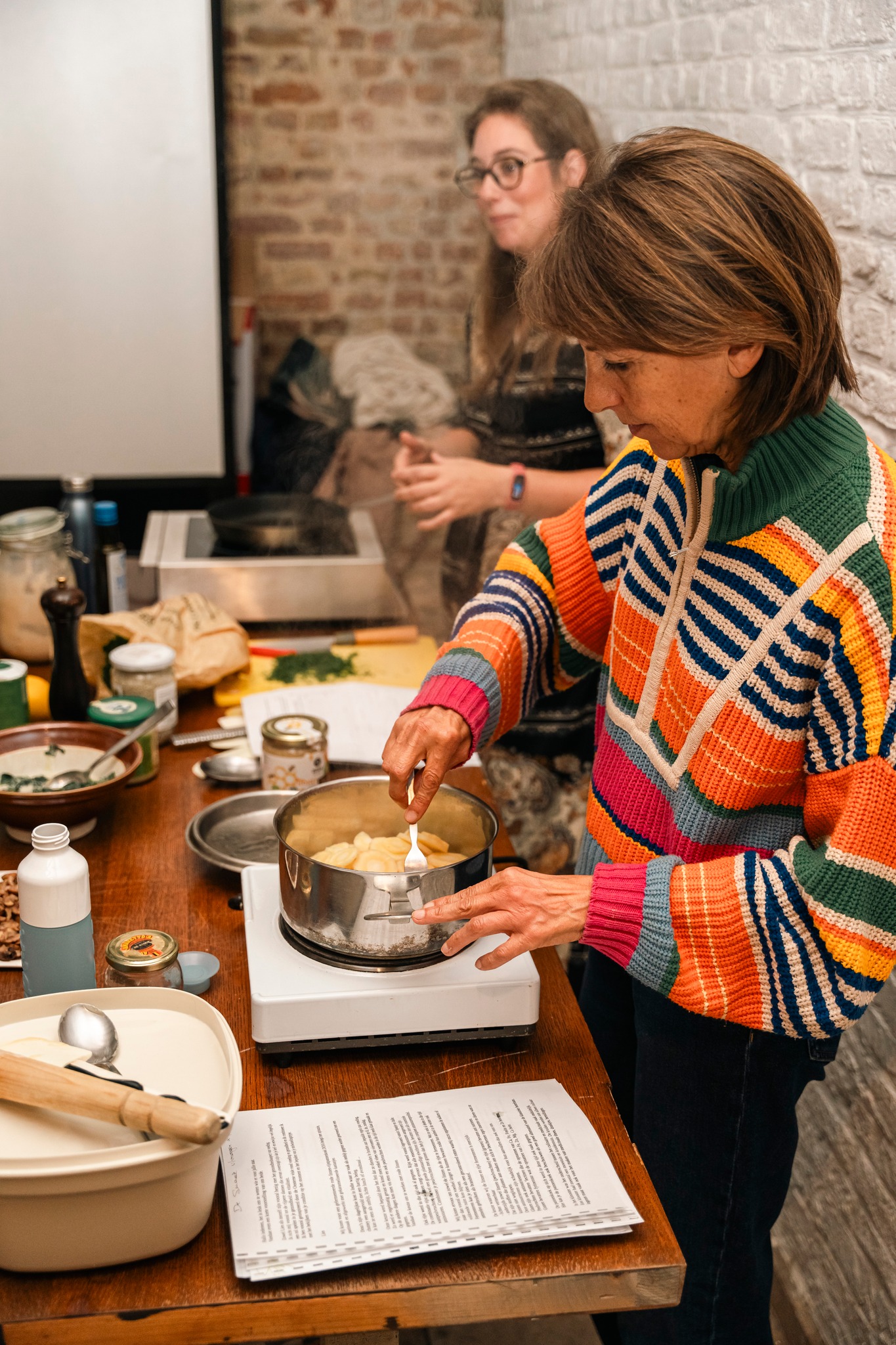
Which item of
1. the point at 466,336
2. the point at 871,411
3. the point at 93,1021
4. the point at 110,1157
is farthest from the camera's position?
the point at 466,336

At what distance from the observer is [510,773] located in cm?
258

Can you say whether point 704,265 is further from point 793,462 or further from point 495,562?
point 495,562

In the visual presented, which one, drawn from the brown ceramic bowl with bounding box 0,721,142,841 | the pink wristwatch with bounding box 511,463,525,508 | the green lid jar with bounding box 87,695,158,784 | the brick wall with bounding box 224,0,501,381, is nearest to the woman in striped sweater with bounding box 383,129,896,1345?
the brown ceramic bowl with bounding box 0,721,142,841

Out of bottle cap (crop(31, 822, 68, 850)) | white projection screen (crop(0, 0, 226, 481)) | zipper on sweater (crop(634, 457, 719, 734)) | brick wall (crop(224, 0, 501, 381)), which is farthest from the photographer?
brick wall (crop(224, 0, 501, 381))

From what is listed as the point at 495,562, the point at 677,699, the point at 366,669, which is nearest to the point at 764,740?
the point at 677,699

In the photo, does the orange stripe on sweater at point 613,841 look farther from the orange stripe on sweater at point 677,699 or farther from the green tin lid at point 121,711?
the green tin lid at point 121,711

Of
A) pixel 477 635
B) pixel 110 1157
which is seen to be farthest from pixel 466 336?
pixel 110 1157

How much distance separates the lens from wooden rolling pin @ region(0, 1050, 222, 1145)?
96 centimetres

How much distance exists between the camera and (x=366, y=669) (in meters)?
2.41

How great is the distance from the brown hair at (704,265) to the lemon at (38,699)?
4.18 feet

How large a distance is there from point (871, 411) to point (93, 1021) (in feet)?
4.89

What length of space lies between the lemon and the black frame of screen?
2.14 m

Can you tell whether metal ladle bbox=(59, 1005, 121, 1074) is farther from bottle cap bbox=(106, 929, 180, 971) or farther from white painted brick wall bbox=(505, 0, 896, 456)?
white painted brick wall bbox=(505, 0, 896, 456)

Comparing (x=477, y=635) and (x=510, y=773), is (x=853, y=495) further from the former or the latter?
(x=510, y=773)
